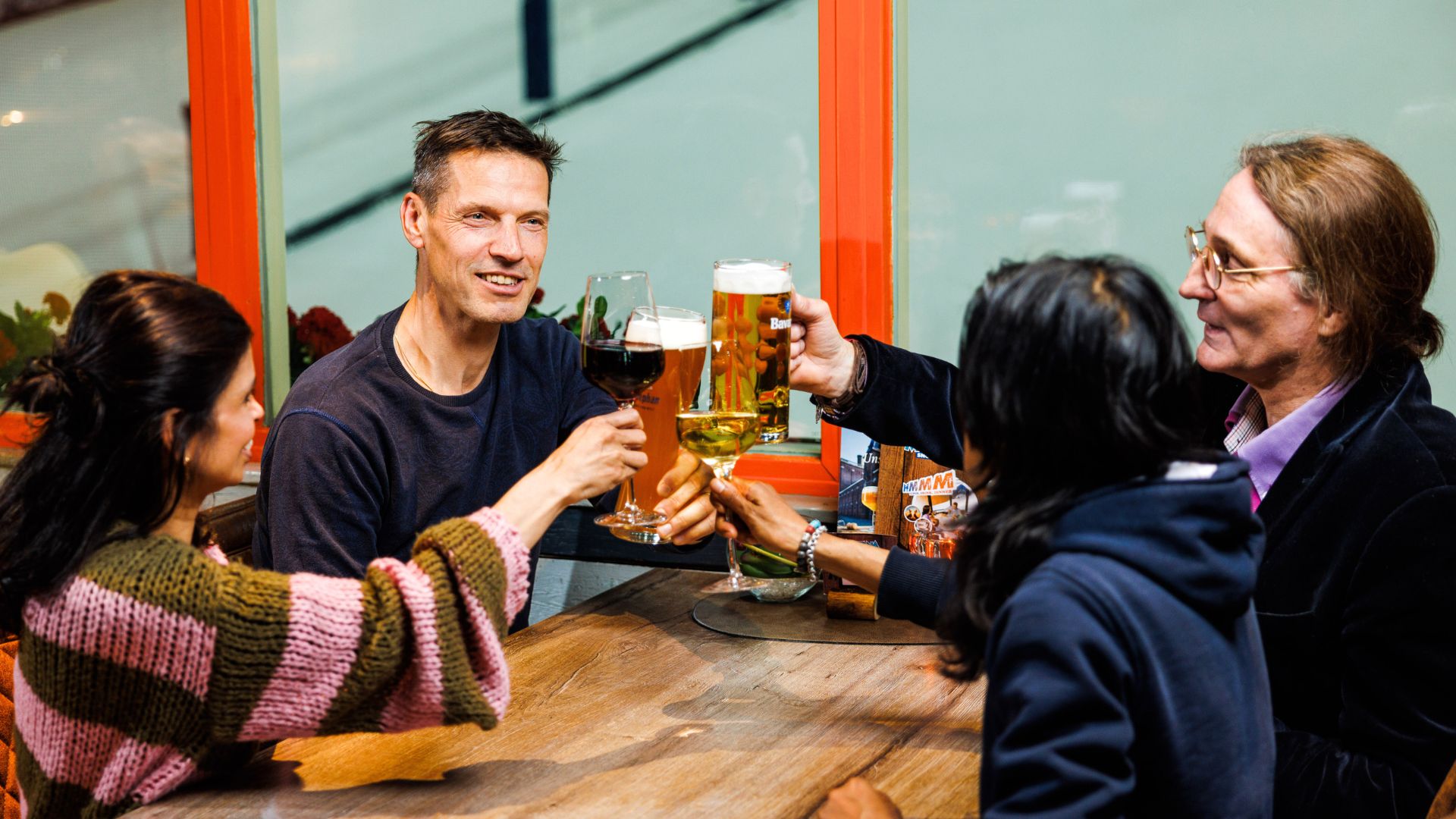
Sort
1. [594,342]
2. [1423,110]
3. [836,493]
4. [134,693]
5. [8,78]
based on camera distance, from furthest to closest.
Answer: [8,78] → [836,493] → [1423,110] → [594,342] → [134,693]

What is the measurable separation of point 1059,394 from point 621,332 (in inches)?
28.7

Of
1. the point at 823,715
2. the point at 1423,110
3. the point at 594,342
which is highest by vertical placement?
the point at 1423,110

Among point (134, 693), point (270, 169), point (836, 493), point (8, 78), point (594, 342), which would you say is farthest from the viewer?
point (8, 78)

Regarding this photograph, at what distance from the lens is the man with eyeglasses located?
4.81 ft

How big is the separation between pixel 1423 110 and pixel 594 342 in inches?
71.0

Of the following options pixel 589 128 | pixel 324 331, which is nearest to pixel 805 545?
pixel 589 128

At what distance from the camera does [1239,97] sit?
97.7 inches

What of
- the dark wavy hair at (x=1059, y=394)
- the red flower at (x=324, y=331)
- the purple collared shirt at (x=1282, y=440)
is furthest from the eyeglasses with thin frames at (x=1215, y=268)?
the red flower at (x=324, y=331)

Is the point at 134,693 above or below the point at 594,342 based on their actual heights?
below

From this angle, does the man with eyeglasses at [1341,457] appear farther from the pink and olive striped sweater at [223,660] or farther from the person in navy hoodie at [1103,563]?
the pink and olive striped sweater at [223,660]

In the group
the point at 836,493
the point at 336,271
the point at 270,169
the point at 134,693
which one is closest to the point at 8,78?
the point at 270,169

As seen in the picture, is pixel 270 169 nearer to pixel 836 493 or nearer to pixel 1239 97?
pixel 836 493

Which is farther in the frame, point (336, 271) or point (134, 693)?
point (336, 271)

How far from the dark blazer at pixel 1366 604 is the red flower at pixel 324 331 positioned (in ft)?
7.53
